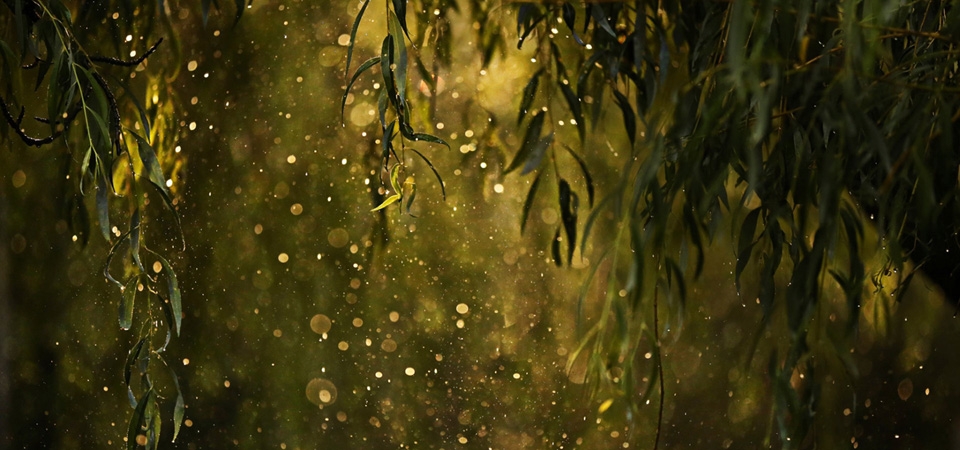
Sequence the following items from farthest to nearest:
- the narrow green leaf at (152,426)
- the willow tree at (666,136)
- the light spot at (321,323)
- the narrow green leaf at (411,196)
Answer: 1. the light spot at (321,323)
2. the narrow green leaf at (411,196)
3. the narrow green leaf at (152,426)
4. the willow tree at (666,136)

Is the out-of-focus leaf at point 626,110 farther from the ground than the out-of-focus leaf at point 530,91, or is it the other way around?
the out-of-focus leaf at point 530,91

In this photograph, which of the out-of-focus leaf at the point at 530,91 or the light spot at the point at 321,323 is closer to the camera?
the out-of-focus leaf at the point at 530,91

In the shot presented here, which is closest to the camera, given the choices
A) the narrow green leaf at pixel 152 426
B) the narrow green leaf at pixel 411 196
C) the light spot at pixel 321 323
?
the narrow green leaf at pixel 152 426

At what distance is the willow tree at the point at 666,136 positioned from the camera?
0.79 m

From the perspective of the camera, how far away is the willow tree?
31.1 inches

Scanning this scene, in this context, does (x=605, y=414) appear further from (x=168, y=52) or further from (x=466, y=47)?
(x=168, y=52)

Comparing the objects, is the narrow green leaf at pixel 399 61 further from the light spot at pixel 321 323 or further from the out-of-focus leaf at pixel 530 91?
the light spot at pixel 321 323

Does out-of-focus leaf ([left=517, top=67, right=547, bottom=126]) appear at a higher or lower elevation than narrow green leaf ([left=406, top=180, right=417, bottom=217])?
higher

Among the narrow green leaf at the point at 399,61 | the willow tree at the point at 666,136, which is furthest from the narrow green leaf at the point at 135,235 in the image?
the narrow green leaf at the point at 399,61

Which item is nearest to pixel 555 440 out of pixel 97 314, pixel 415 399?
pixel 415 399

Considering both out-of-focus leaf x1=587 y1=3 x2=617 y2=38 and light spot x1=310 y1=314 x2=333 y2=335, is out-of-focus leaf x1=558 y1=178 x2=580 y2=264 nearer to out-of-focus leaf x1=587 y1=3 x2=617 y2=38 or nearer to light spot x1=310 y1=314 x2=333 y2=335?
out-of-focus leaf x1=587 y1=3 x2=617 y2=38

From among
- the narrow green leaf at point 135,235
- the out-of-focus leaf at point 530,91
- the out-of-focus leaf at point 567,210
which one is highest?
the out-of-focus leaf at point 530,91

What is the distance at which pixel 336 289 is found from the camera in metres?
1.46

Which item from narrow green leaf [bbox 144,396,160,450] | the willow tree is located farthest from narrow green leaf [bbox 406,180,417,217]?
narrow green leaf [bbox 144,396,160,450]
